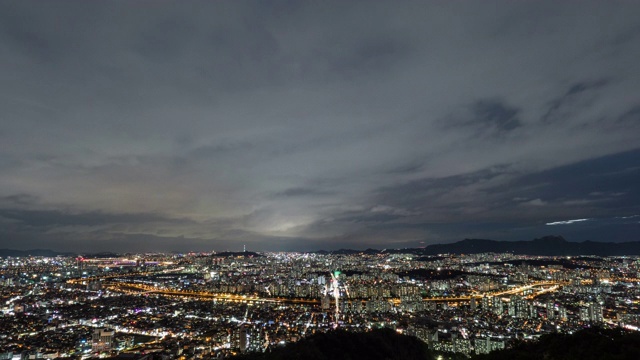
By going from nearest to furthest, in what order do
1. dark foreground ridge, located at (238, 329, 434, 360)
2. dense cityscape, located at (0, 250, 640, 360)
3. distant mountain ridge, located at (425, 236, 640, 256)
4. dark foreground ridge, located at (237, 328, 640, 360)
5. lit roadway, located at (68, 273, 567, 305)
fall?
dark foreground ridge, located at (237, 328, 640, 360)
dark foreground ridge, located at (238, 329, 434, 360)
dense cityscape, located at (0, 250, 640, 360)
lit roadway, located at (68, 273, 567, 305)
distant mountain ridge, located at (425, 236, 640, 256)

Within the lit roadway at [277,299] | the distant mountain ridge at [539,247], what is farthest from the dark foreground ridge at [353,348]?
the distant mountain ridge at [539,247]

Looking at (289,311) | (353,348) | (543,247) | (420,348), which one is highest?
(543,247)

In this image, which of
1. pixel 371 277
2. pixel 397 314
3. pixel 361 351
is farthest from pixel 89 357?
pixel 371 277

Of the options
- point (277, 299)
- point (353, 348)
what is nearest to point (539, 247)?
point (277, 299)

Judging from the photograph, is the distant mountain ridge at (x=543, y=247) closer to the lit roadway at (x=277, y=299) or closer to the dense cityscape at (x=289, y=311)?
the dense cityscape at (x=289, y=311)

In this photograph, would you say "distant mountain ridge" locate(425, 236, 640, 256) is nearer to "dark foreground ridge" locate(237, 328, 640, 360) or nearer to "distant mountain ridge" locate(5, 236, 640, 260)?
"distant mountain ridge" locate(5, 236, 640, 260)

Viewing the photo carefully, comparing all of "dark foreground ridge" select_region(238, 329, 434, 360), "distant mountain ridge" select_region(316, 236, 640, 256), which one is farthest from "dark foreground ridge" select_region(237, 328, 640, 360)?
"distant mountain ridge" select_region(316, 236, 640, 256)

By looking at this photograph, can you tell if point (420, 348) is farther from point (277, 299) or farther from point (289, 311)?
point (277, 299)
